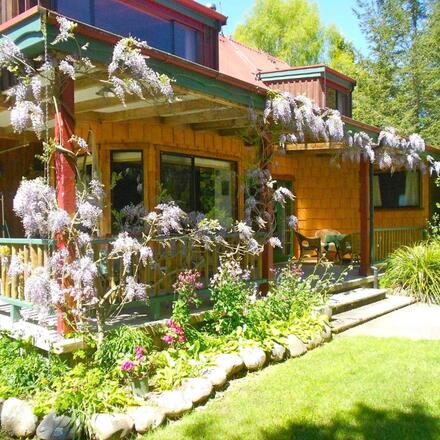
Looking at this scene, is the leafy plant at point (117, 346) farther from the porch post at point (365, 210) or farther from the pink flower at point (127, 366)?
the porch post at point (365, 210)

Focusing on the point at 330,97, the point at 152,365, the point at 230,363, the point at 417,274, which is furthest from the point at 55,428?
the point at 330,97

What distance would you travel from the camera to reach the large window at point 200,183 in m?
8.84

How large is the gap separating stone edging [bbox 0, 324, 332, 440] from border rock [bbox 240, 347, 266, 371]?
32mm

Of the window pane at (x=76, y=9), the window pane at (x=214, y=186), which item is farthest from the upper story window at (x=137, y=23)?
the window pane at (x=214, y=186)

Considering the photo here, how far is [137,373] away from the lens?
460 cm

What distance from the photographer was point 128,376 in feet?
14.9

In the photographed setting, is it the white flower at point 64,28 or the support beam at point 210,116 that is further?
the support beam at point 210,116

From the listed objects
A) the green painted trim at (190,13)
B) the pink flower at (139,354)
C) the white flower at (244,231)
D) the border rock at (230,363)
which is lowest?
the border rock at (230,363)

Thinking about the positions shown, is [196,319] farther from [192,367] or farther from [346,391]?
[346,391]

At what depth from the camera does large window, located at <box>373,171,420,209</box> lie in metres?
13.7

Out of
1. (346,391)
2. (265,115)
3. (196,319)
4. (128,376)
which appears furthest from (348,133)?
(128,376)

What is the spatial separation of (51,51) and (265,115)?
10.6 feet

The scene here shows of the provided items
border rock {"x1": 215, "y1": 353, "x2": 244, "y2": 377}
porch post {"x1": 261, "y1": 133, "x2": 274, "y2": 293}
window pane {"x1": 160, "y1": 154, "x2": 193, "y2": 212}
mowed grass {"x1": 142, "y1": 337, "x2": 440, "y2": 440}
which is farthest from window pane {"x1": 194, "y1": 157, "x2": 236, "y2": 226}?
mowed grass {"x1": 142, "y1": 337, "x2": 440, "y2": 440}

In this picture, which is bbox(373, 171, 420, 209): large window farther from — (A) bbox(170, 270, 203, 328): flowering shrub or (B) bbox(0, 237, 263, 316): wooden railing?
(A) bbox(170, 270, 203, 328): flowering shrub
